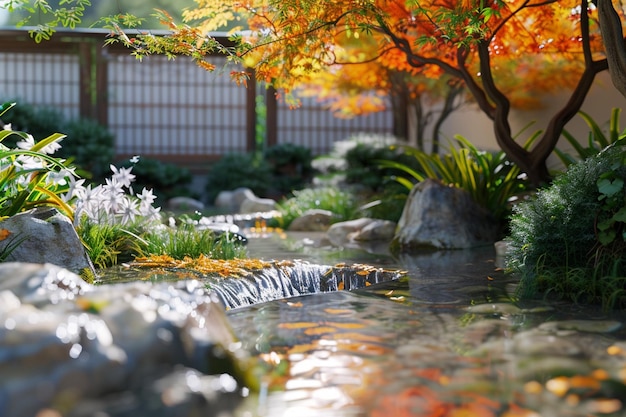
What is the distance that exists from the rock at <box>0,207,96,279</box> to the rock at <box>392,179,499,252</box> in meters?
3.23

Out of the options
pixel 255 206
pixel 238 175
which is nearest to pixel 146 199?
pixel 255 206

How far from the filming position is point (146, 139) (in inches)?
601

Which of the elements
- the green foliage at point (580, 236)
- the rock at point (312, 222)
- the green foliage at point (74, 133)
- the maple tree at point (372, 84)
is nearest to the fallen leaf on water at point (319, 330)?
the green foliage at point (580, 236)

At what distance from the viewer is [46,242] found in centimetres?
461

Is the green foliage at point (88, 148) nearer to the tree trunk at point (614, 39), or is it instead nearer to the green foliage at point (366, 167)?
the green foliage at point (366, 167)

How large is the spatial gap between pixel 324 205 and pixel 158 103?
648 centimetres

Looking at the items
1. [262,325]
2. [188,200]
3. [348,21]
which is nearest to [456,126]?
[188,200]

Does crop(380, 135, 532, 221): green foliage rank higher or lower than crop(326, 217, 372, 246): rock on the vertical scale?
higher

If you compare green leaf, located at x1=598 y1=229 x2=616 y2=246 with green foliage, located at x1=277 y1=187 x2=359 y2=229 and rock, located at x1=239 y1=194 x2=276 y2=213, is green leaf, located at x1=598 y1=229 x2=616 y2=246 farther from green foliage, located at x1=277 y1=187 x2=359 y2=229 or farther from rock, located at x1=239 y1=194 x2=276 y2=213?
rock, located at x1=239 y1=194 x2=276 y2=213

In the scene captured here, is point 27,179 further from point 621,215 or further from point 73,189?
point 621,215

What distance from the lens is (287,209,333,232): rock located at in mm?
9469

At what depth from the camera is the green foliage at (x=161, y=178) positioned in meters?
13.5

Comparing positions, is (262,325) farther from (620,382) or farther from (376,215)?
(376,215)

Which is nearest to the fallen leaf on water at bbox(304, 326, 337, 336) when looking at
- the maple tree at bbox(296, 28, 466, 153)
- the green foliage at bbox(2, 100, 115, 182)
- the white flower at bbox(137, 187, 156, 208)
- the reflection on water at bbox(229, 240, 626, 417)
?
the reflection on water at bbox(229, 240, 626, 417)
